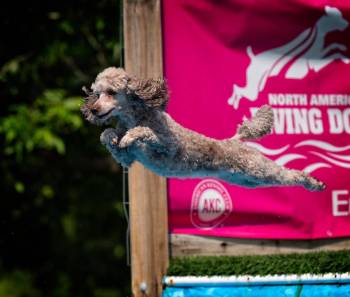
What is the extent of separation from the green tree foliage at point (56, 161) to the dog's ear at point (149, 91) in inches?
135

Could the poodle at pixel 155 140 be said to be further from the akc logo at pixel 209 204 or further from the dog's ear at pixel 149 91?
the akc logo at pixel 209 204

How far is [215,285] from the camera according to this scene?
573 centimetres

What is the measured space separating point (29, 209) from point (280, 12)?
467cm

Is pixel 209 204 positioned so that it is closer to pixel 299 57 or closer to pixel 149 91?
pixel 299 57

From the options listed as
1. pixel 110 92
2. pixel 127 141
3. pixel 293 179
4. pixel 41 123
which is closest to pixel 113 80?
pixel 110 92

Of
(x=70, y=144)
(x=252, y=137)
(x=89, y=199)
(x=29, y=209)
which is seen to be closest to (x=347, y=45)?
(x=252, y=137)

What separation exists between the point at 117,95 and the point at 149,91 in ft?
0.52

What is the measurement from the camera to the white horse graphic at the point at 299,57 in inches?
232

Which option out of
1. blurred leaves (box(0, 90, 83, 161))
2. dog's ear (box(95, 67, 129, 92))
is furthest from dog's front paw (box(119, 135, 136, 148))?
blurred leaves (box(0, 90, 83, 161))

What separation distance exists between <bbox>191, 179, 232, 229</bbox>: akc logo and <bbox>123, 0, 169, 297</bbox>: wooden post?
22cm

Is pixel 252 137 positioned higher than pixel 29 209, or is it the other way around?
pixel 252 137

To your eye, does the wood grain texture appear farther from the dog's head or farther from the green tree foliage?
the green tree foliage

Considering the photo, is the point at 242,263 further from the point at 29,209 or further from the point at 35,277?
the point at 35,277

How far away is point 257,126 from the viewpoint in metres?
4.78
